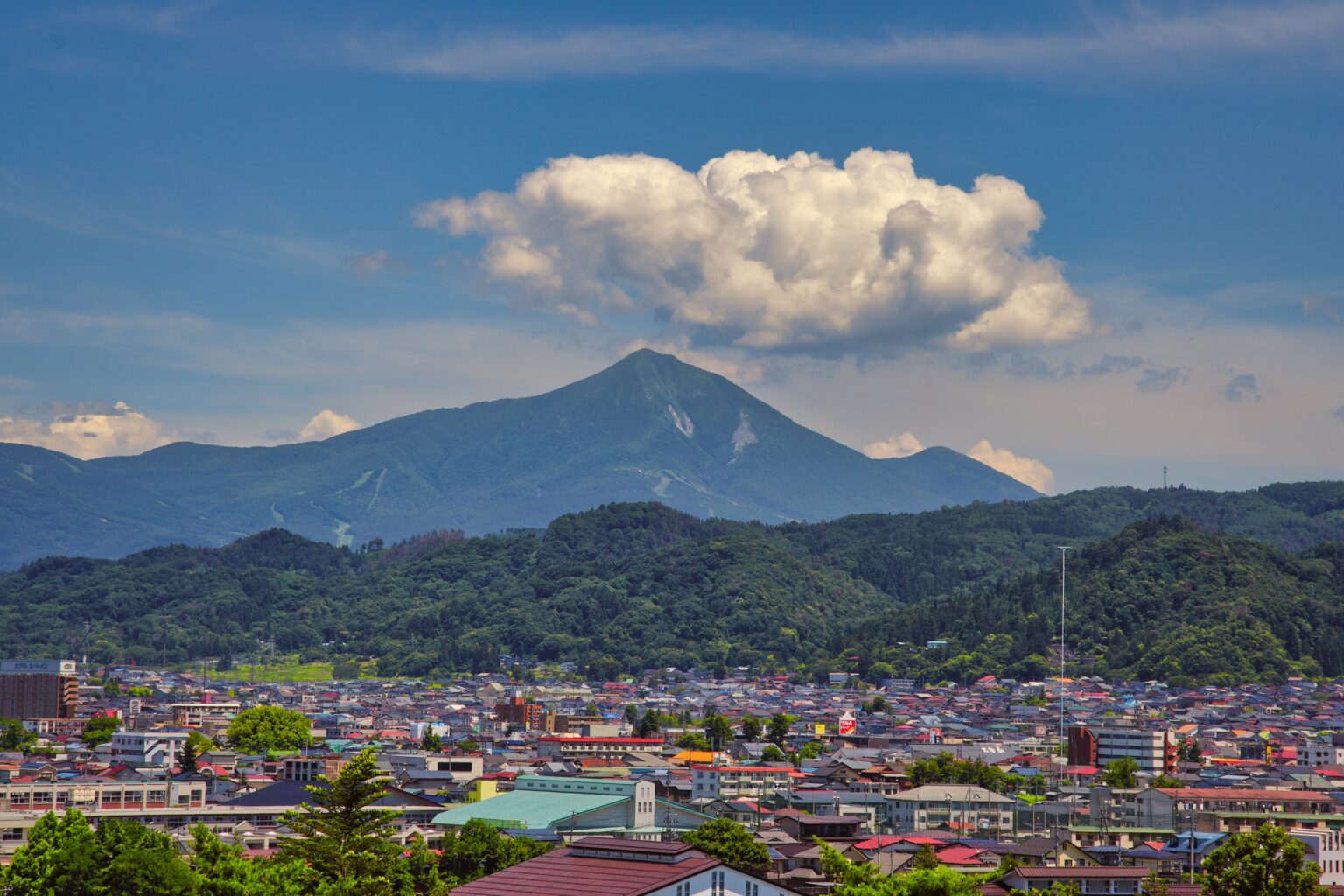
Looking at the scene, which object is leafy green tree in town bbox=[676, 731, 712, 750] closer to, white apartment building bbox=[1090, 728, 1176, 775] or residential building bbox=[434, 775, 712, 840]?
white apartment building bbox=[1090, 728, 1176, 775]

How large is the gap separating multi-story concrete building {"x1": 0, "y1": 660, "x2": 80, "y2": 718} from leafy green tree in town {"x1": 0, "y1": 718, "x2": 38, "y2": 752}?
19518 millimetres

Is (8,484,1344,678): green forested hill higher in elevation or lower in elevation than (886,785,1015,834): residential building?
higher

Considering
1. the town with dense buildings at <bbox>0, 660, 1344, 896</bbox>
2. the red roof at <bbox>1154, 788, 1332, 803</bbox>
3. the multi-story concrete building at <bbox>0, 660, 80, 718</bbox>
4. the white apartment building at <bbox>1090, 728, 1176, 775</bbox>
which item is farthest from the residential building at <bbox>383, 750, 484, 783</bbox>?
the multi-story concrete building at <bbox>0, 660, 80, 718</bbox>

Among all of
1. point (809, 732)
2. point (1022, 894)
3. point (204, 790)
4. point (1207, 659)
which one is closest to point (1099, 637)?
point (1207, 659)

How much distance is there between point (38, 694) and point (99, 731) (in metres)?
26.8

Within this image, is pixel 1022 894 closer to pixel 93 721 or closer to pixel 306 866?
pixel 306 866

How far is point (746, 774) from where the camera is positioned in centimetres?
7275

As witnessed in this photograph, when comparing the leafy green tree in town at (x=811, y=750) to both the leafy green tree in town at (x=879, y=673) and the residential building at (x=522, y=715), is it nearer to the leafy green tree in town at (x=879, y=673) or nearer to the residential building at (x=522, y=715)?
the residential building at (x=522, y=715)

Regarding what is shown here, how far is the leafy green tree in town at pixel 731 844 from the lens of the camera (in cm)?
4459

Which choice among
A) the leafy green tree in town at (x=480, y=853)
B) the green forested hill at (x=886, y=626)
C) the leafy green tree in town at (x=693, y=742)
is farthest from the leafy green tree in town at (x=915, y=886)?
the green forested hill at (x=886, y=626)

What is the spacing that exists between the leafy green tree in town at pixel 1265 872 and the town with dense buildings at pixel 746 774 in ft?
4.15

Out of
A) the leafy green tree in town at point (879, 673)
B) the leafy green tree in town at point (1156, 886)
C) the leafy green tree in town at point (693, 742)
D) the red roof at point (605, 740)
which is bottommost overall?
the leafy green tree in town at point (1156, 886)

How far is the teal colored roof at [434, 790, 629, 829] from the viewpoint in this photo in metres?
55.0

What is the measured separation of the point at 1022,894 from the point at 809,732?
70.3 m
